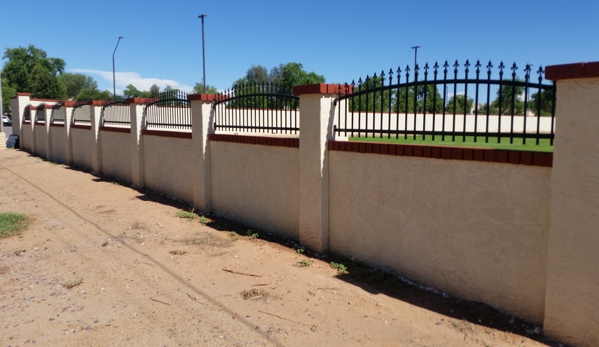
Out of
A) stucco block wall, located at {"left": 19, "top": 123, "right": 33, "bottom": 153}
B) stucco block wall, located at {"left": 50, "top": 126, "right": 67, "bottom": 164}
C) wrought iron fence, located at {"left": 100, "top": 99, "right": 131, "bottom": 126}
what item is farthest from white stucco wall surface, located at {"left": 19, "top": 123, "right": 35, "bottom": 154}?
wrought iron fence, located at {"left": 100, "top": 99, "right": 131, "bottom": 126}

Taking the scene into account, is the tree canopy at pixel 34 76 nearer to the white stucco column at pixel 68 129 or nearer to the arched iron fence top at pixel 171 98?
the white stucco column at pixel 68 129

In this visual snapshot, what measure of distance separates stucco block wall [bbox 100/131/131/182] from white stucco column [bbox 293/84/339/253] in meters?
7.91

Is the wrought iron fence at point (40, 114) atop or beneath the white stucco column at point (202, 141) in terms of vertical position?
atop

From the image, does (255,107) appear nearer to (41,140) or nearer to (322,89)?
(322,89)

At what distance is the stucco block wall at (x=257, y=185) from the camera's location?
7230mm

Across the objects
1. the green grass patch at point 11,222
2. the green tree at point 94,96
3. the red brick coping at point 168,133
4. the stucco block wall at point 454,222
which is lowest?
the green grass patch at point 11,222

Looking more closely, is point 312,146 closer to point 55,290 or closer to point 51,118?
point 55,290

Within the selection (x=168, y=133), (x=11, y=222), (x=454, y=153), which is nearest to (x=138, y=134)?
(x=168, y=133)

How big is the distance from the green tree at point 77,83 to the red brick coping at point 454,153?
103960 millimetres

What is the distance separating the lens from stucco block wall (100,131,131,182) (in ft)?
43.1

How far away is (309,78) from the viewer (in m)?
51.0

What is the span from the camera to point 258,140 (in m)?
7.84

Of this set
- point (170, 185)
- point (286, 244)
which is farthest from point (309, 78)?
point (286, 244)

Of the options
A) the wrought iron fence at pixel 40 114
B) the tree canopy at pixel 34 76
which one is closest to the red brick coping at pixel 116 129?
the wrought iron fence at pixel 40 114
